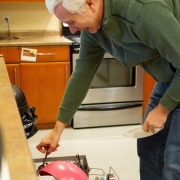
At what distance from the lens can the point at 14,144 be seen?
0.68 metres

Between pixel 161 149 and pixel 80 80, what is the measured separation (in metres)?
0.46

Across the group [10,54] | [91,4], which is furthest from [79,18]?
[10,54]

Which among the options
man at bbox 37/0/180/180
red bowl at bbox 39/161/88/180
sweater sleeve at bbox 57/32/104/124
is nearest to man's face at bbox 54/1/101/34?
man at bbox 37/0/180/180

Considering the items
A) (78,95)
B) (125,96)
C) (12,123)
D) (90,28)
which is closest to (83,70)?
(78,95)

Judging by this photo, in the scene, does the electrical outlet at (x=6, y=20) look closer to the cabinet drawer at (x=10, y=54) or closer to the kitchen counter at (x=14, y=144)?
the cabinet drawer at (x=10, y=54)

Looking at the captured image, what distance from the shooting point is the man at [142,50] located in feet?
3.58

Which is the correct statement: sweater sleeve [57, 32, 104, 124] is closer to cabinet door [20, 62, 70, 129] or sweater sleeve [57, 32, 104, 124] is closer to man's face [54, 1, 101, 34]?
man's face [54, 1, 101, 34]

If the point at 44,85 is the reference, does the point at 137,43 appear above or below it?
above

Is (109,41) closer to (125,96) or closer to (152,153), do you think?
(152,153)

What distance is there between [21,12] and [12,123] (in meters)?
2.73

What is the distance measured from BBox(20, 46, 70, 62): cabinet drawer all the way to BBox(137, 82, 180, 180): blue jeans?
1576mm

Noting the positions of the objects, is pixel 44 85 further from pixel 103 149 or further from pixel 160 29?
pixel 160 29

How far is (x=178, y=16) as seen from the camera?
121 cm

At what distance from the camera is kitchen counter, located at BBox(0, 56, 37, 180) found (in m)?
0.57
